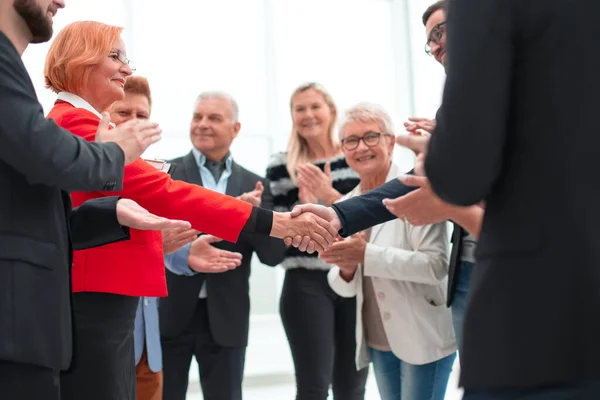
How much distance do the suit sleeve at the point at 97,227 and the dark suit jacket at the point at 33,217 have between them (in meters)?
0.35

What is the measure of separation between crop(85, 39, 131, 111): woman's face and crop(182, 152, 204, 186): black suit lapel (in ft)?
3.62

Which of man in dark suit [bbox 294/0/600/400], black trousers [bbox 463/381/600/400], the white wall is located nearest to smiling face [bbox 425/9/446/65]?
man in dark suit [bbox 294/0/600/400]

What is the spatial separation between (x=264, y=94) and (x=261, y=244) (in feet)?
10.4

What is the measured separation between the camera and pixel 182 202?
2197 millimetres

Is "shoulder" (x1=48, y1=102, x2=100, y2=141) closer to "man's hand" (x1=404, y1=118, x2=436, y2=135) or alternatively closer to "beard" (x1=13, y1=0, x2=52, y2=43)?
"beard" (x1=13, y1=0, x2=52, y2=43)

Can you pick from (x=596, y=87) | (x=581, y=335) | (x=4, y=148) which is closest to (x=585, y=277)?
(x=581, y=335)

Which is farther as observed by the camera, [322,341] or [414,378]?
[322,341]

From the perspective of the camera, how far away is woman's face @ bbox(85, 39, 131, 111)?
2047 millimetres

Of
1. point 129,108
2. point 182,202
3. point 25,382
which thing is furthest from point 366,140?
point 25,382

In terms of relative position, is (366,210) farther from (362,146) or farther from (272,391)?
(272,391)

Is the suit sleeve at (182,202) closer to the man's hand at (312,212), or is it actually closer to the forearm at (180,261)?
the man's hand at (312,212)

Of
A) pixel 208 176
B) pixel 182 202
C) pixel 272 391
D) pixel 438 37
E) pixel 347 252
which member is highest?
pixel 438 37

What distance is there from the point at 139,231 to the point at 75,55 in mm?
586

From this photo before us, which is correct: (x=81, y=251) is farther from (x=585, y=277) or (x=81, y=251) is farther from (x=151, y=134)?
(x=585, y=277)
